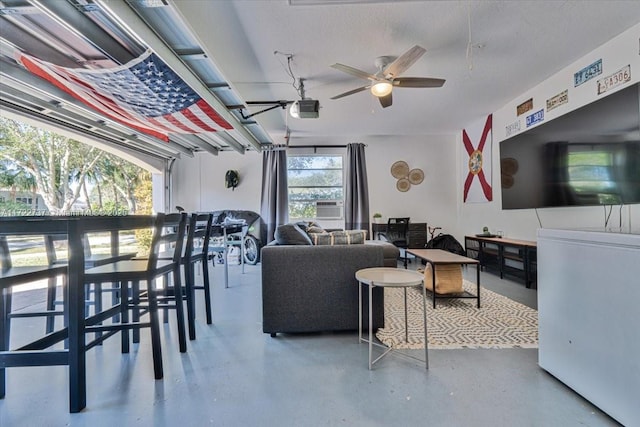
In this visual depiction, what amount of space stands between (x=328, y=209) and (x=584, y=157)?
4.11 m


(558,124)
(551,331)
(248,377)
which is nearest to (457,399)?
(551,331)

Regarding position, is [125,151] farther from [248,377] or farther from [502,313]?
[502,313]

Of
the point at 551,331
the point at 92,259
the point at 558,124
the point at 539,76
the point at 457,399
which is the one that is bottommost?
the point at 457,399

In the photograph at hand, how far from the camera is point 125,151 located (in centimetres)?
471

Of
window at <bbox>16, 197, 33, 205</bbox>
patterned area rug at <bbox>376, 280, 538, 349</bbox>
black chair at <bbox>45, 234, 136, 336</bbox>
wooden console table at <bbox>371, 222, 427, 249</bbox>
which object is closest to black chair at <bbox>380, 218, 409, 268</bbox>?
wooden console table at <bbox>371, 222, 427, 249</bbox>

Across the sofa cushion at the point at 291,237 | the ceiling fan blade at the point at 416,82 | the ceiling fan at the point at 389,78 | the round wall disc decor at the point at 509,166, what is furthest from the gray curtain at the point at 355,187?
the sofa cushion at the point at 291,237

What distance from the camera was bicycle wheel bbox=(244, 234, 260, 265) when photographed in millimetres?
5324

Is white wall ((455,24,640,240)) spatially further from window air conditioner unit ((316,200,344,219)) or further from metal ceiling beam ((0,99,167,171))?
metal ceiling beam ((0,99,167,171))

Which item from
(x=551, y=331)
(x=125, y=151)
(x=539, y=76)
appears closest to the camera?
(x=551, y=331)

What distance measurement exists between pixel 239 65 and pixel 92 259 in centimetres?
242

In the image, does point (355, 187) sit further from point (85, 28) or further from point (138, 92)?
point (85, 28)

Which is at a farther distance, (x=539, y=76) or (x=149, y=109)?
(x=539, y=76)

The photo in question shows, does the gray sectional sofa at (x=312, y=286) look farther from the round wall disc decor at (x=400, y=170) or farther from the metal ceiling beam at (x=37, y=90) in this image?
the round wall disc decor at (x=400, y=170)

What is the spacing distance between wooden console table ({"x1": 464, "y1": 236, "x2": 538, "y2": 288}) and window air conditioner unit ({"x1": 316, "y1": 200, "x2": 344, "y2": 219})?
8.45 ft
